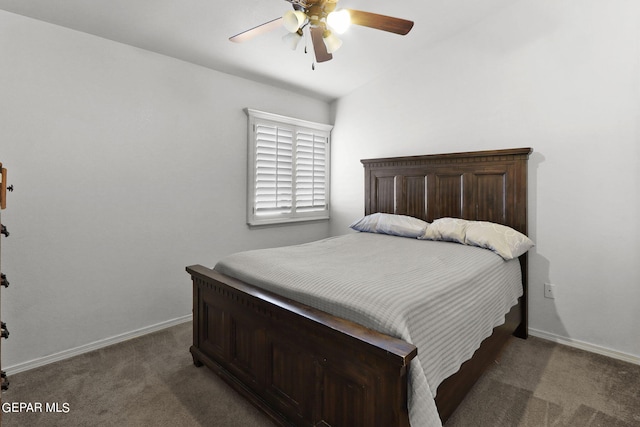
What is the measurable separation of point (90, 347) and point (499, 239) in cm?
327

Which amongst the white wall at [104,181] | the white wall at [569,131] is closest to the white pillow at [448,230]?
the white wall at [569,131]

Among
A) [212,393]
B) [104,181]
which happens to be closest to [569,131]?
[212,393]

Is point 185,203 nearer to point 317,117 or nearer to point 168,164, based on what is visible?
point 168,164

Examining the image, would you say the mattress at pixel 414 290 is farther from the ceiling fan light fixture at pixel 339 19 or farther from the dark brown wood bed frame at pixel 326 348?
the ceiling fan light fixture at pixel 339 19

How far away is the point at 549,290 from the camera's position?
8.98ft

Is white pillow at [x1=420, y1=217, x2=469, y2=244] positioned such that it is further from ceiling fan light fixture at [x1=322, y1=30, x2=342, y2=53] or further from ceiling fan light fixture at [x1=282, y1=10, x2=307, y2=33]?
ceiling fan light fixture at [x1=282, y1=10, x2=307, y2=33]

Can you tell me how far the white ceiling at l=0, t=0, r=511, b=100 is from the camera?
7.45 ft

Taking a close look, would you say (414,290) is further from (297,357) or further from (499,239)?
(499,239)

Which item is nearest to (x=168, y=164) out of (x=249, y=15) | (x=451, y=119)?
(x=249, y=15)

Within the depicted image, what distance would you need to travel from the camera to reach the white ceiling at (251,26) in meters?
2.27

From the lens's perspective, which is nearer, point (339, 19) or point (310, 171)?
point (339, 19)

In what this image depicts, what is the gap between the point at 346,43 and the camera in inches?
123

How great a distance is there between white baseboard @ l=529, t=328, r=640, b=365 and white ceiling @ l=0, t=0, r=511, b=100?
2869 mm

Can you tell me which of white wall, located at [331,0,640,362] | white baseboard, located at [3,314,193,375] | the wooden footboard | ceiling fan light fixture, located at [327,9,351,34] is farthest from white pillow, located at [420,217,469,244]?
white baseboard, located at [3,314,193,375]
